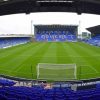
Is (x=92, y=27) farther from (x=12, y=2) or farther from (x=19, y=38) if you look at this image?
(x=12, y=2)

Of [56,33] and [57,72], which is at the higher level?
[56,33]

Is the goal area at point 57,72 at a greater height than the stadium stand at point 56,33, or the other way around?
the stadium stand at point 56,33

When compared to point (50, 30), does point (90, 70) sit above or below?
below

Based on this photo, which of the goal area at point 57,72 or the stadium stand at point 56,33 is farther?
the stadium stand at point 56,33

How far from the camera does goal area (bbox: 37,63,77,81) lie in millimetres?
20734

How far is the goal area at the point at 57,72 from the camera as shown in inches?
816

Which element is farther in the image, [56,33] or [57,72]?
[56,33]

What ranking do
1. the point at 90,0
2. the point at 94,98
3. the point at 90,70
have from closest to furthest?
the point at 94,98
the point at 90,0
the point at 90,70

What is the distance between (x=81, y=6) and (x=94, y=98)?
8080 millimetres

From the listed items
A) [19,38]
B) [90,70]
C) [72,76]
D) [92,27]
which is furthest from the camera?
[19,38]

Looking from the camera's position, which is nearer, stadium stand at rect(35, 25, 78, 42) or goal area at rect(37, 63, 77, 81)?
goal area at rect(37, 63, 77, 81)

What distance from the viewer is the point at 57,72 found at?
21.2m

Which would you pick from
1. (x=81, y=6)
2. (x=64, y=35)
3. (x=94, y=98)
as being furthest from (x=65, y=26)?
(x=94, y=98)

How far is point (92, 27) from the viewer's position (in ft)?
222
